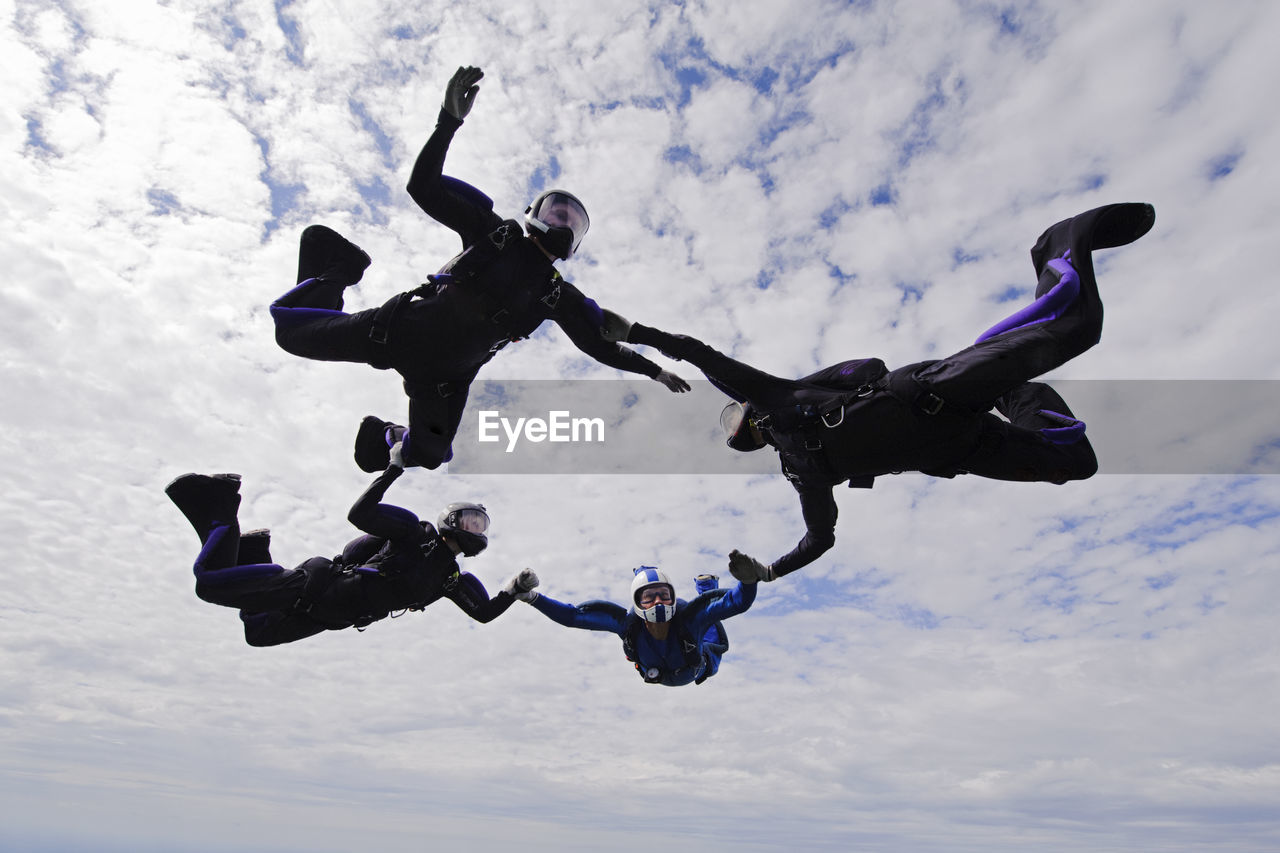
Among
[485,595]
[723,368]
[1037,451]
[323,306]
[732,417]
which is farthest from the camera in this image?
[485,595]

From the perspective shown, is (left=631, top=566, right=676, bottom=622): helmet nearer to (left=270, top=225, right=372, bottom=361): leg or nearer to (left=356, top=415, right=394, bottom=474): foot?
(left=356, top=415, right=394, bottom=474): foot

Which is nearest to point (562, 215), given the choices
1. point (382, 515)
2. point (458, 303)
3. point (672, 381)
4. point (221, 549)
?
point (458, 303)

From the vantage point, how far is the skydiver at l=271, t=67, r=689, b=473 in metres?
5.11

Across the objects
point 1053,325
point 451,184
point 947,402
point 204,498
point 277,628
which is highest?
point 451,184

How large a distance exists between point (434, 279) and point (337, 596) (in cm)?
361

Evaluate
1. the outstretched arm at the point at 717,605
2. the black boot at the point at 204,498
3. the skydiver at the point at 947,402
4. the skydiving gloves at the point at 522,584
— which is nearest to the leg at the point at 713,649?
the outstretched arm at the point at 717,605

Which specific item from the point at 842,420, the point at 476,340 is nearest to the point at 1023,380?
the point at 842,420

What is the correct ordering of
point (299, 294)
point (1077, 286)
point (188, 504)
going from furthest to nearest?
1. point (188, 504)
2. point (299, 294)
3. point (1077, 286)

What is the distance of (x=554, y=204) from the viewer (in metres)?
Answer: 5.30

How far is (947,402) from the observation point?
4852mm

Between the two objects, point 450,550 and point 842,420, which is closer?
point 842,420

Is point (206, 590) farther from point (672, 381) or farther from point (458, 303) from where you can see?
point (672, 381)

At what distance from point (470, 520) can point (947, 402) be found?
487cm

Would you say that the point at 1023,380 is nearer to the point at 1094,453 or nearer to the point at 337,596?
the point at 1094,453
